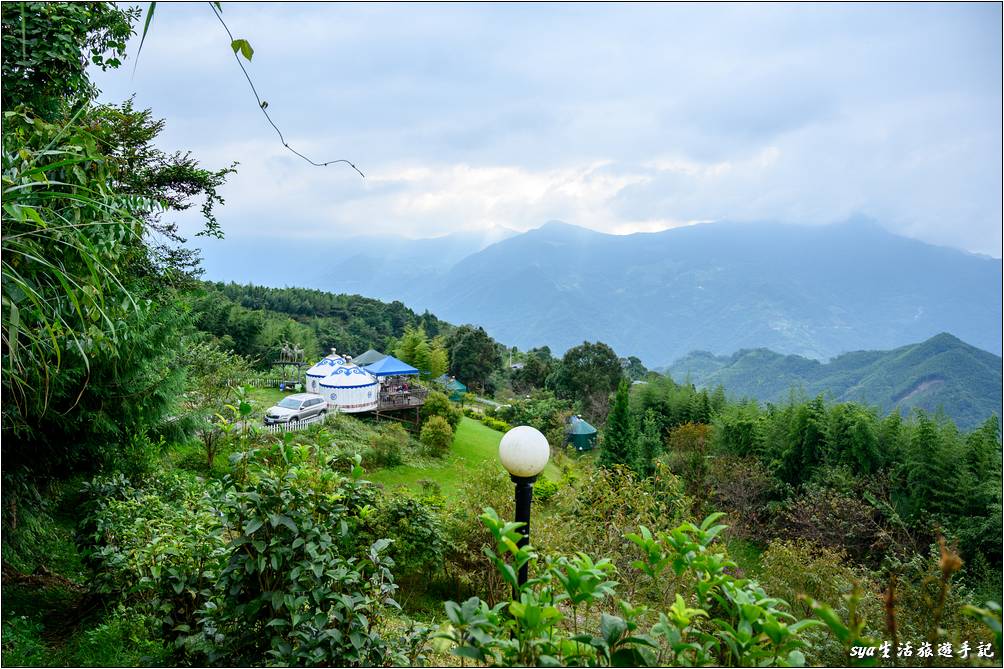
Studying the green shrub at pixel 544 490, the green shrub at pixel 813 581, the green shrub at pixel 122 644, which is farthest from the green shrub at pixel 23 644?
the green shrub at pixel 544 490

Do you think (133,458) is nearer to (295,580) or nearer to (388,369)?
(295,580)

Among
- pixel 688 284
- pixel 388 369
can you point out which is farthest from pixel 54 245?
pixel 688 284

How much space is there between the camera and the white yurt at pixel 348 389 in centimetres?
1379

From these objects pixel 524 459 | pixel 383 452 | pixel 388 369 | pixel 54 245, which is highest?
pixel 54 245

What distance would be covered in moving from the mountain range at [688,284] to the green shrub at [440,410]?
3556 inches

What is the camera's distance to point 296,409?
1255cm

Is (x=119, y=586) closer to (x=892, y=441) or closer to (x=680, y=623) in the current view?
(x=680, y=623)

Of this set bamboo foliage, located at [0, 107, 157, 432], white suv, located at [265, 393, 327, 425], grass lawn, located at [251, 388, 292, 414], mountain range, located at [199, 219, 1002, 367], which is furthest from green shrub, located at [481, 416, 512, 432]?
mountain range, located at [199, 219, 1002, 367]

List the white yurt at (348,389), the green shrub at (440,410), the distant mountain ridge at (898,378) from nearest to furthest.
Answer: the green shrub at (440,410), the white yurt at (348,389), the distant mountain ridge at (898,378)

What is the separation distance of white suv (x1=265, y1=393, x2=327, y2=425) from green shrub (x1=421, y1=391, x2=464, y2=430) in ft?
8.17

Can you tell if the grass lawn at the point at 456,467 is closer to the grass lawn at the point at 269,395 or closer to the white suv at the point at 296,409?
the white suv at the point at 296,409

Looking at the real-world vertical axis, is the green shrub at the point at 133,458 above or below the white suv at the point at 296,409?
above

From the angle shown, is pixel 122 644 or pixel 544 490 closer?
pixel 122 644

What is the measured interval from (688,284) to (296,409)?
131238 mm
